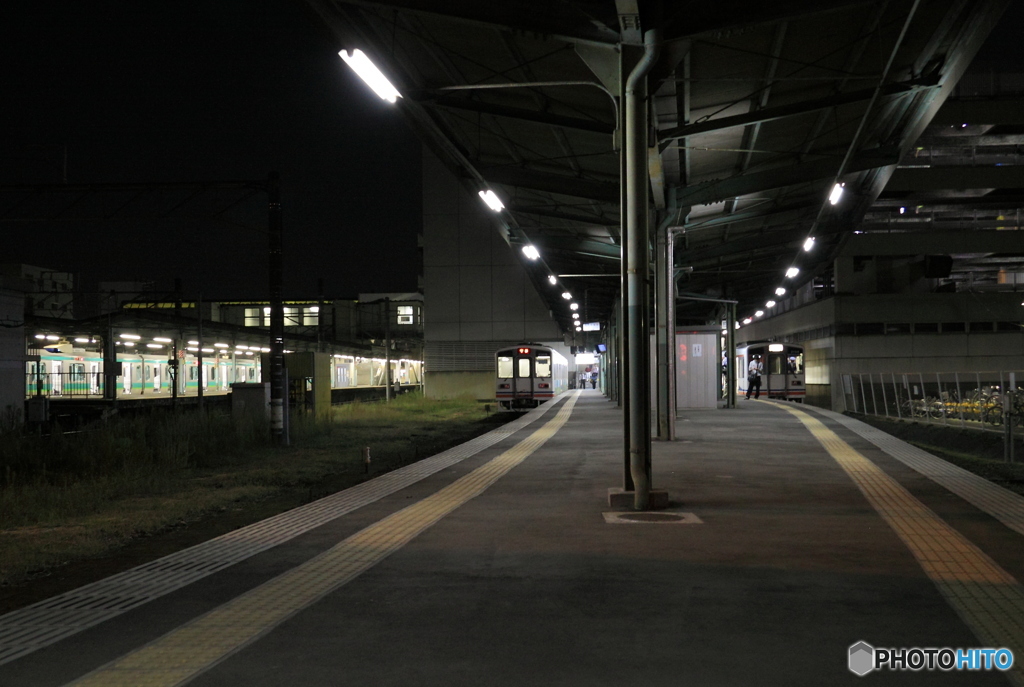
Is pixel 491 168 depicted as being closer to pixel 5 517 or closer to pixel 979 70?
pixel 5 517

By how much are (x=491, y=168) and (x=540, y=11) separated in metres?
6.50

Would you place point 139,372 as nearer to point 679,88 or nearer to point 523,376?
point 523,376

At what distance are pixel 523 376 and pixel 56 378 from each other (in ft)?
66.5

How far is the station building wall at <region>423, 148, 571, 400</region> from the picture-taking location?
49406 millimetres

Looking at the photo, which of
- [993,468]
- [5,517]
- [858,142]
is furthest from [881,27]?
[5,517]

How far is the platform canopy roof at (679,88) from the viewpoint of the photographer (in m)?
8.84

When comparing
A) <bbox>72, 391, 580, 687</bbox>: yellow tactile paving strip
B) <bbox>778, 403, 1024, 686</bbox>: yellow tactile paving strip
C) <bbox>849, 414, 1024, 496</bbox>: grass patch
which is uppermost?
<bbox>778, 403, 1024, 686</bbox>: yellow tactile paving strip

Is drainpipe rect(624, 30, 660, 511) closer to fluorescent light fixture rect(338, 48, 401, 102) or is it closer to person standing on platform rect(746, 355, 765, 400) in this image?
fluorescent light fixture rect(338, 48, 401, 102)

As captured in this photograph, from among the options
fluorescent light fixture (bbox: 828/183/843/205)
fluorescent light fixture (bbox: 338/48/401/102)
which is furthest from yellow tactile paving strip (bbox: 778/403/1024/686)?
fluorescent light fixture (bbox: 828/183/843/205)

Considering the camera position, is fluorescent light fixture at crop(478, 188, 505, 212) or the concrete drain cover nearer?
the concrete drain cover

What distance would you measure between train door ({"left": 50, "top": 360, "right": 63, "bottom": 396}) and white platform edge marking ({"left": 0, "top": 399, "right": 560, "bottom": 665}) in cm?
3194

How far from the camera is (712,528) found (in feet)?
24.5

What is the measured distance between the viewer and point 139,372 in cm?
4088

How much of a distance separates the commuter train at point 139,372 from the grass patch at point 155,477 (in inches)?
539
